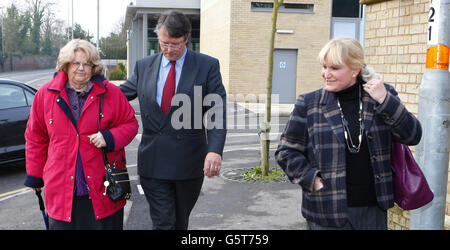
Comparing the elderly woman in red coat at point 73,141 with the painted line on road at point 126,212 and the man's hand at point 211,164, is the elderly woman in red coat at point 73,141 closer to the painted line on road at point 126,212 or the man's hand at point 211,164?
the man's hand at point 211,164

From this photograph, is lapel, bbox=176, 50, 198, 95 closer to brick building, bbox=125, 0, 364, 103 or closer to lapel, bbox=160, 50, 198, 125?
lapel, bbox=160, 50, 198, 125

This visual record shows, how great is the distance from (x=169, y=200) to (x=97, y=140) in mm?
767

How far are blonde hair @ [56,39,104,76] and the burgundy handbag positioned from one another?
6.68 ft

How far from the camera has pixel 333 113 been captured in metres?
2.83

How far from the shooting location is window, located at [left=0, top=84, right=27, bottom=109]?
835 centimetres

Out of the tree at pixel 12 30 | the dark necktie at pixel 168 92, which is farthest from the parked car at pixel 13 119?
the tree at pixel 12 30

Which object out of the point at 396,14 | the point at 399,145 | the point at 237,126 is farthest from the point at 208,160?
the point at 237,126

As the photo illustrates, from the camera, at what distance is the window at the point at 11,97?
8.35m

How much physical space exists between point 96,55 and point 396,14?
3.06 metres

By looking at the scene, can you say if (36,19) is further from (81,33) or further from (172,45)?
(172,45)

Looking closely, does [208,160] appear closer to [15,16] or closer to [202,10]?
[202,10]

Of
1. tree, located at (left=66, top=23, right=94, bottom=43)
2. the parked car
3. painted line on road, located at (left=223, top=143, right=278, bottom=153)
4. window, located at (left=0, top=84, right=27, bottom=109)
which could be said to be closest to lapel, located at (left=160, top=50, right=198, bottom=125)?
the parked car

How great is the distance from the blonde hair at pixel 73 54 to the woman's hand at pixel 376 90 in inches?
71.8

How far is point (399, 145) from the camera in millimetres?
2873
